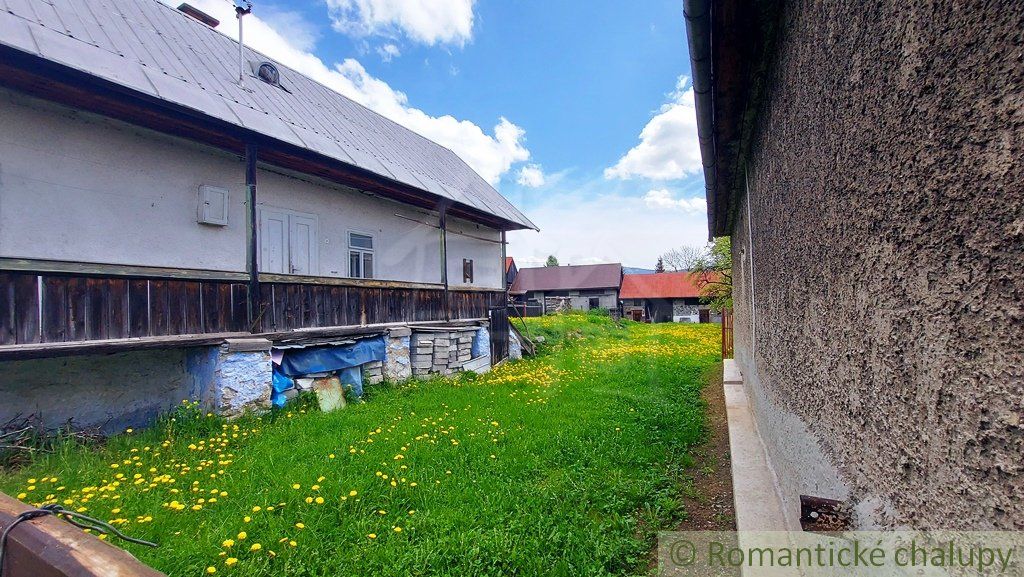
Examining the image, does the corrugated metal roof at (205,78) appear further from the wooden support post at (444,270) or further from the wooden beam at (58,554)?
the wooden beam at (58,554)

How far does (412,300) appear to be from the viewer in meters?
9.52

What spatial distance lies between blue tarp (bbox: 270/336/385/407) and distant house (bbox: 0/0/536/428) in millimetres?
59

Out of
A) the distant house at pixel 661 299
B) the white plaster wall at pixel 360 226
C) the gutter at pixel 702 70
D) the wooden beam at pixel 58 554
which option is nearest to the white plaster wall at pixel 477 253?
the white plaster wall at pixel 360 226

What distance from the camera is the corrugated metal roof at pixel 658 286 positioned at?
3619 cm

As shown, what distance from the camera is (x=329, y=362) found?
7.40 m

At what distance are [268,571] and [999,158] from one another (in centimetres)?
384

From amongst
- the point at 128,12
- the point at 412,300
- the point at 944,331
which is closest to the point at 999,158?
the point at 944,331

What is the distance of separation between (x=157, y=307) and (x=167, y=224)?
2138 millimetres

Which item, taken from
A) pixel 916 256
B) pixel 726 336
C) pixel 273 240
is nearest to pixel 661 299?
pixel 726 336

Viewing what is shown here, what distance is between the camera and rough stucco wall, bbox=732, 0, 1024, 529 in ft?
2.46

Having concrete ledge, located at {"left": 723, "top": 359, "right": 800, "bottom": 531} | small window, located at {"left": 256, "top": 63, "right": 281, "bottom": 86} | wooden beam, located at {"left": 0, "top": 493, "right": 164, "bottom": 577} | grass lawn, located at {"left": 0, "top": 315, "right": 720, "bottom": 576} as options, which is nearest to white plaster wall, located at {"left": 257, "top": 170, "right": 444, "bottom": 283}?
small window, located at {"left": 256, "top": 63, "right": 281, "bottom": 86}

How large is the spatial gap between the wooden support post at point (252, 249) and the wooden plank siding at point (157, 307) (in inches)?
2.6

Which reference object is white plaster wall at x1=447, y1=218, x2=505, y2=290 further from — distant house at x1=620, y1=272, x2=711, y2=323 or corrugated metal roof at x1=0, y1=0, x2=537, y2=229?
distant house at x1=620, y1=272, x2=711, y2=323

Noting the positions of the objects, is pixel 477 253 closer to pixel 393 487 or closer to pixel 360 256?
pixel 360 256
